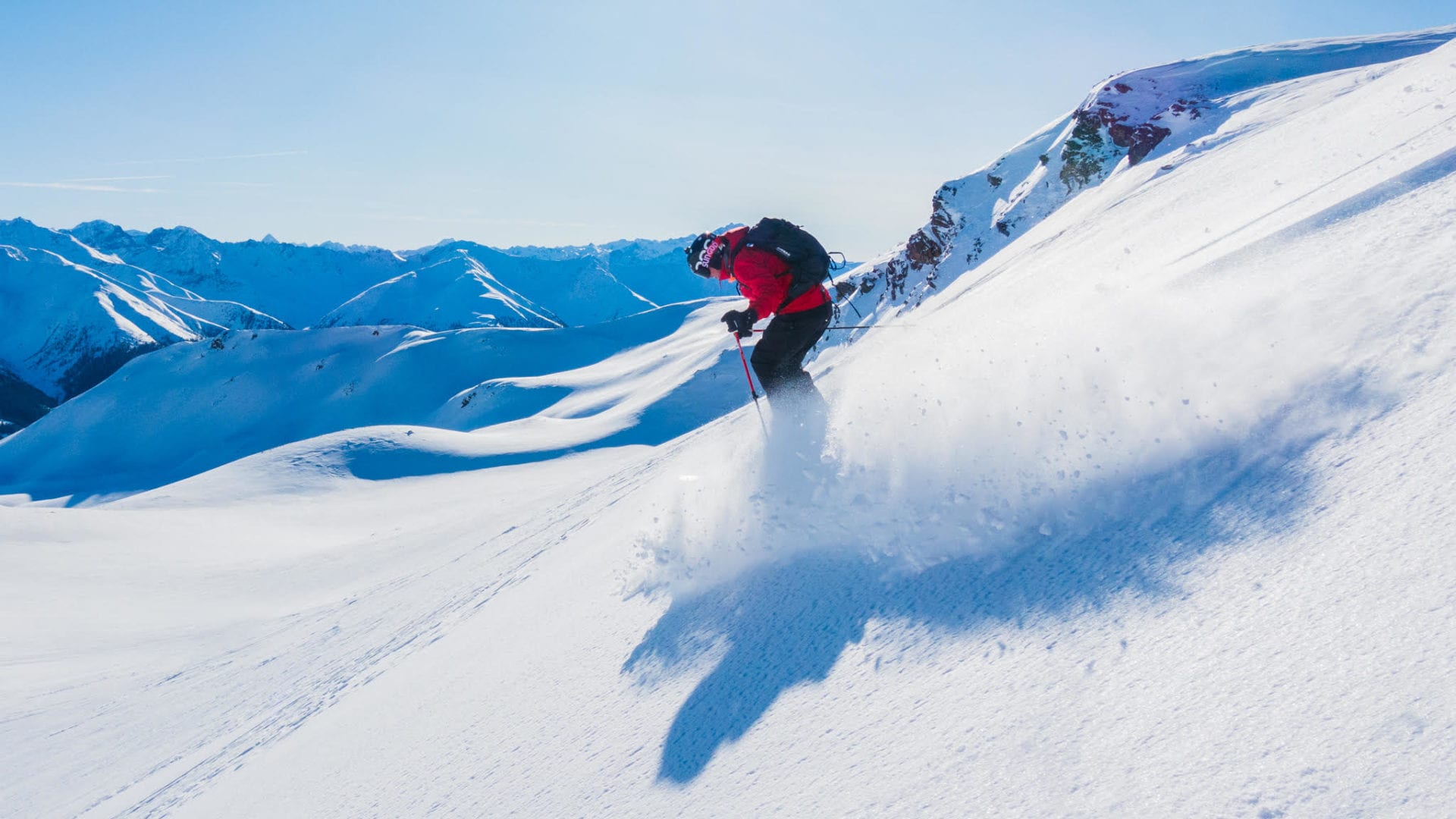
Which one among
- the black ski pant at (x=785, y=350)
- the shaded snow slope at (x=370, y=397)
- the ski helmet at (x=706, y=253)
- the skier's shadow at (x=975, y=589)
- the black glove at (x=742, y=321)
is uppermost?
the shaded snow slope at (x=370, y=397)

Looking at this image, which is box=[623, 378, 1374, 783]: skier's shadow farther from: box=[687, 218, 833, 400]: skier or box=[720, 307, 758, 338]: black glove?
box=[720, 307, 758, 338]: black glove

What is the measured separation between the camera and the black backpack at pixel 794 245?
22.0ft

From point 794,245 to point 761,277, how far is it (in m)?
0.42

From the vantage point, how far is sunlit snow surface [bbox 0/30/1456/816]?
211 centimetres

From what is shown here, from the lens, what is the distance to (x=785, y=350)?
22.7 ft

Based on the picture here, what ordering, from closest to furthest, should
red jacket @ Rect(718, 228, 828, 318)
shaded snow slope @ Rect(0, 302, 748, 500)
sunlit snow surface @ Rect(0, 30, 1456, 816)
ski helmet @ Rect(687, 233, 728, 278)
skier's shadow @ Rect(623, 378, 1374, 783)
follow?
sunlit snow surface @ Rect(0, 30, 1456, 816) → skier's shadow @ Rect(623, 378, 1374, 783) → red jacket @ Rect(718, 228, 828, 318) → ski helmet @ Rect(687, 233, 728, 278) → shaded snow slope @ Rect(0, 302, 748, 500)

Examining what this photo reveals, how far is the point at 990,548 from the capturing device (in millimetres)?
3578

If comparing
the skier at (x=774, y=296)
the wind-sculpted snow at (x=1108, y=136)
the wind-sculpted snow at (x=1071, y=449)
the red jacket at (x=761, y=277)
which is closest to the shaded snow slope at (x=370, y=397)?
the wind-sculpted snow at (x=1108, y=136)

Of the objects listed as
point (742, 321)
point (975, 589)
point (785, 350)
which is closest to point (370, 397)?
point (742, 321)

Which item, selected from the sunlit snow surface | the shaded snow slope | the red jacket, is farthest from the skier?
the shaded snow slope

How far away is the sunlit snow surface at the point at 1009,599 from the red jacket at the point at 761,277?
97 cm

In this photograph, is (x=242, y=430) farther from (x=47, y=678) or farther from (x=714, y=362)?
(x=47, y=678)

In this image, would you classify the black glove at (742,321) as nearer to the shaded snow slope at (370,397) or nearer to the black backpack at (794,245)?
the black backpack at (794,245)

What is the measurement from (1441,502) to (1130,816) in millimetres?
1487
